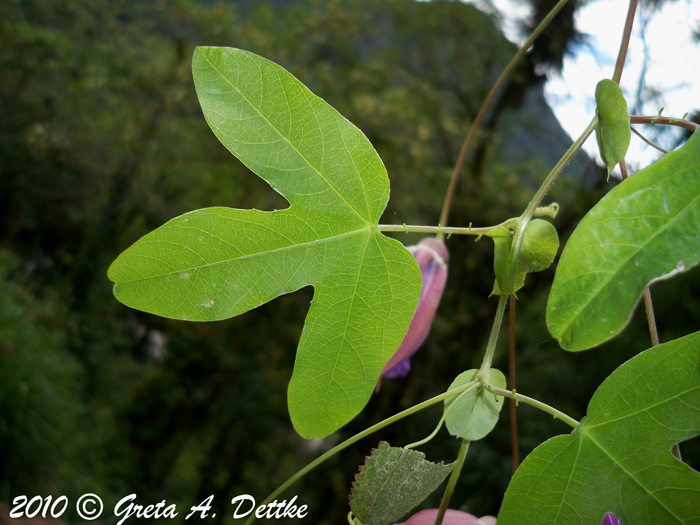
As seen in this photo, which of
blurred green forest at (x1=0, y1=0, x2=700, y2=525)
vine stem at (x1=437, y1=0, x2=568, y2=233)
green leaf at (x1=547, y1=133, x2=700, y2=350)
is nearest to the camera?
green leaf at (x1=547, y1=133, x2=700, y2=350)

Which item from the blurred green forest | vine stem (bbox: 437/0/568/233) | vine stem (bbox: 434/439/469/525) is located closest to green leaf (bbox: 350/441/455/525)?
vine stem (bbox: 434/439/469/525)

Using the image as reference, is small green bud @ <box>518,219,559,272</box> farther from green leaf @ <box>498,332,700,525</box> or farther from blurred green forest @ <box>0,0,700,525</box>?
blurred green forest @ <box>0,0,700,525</box>

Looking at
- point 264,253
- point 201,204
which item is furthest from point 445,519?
point 201,204

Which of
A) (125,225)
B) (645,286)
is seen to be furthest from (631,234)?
(125,225)

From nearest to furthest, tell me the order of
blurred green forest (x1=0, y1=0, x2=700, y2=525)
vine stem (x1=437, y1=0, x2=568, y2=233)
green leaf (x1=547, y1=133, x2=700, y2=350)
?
green leaf (x1=547, y1=133, x2=700, y2=350), vine stem (x1=437, y1=0, x2=568, y2=233), blurred green forest (x1=0, y1=0, x2=700, y2=525)

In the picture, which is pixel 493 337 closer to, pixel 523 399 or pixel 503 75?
pixel 523 399

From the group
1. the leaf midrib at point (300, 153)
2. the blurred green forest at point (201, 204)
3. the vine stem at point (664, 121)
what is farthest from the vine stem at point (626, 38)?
the blurred green forest at point (201, 204)

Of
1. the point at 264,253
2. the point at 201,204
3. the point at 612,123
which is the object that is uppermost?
the point at 612,123
